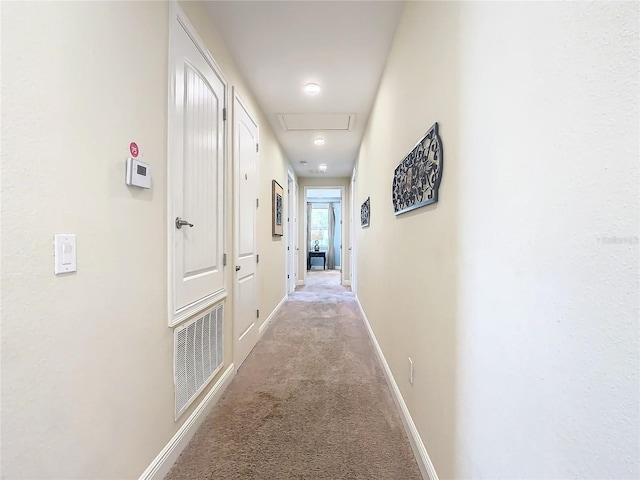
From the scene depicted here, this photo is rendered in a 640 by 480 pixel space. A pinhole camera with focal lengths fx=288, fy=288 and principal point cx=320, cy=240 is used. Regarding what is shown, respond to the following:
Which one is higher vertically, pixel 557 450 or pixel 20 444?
pixel 557 450

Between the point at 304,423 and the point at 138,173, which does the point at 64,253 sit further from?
the point at 304,423

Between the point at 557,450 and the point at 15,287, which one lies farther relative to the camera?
the point at 15,287

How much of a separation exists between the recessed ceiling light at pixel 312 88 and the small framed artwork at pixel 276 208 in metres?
1.34

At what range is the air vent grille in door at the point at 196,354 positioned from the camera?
Answer: 151 centimetres

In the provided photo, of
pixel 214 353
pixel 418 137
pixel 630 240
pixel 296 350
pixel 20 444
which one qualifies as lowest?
pixel 296 350

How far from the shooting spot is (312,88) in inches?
111

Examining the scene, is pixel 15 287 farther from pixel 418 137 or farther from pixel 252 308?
pixel 252 308

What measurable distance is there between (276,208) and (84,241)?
3.18m

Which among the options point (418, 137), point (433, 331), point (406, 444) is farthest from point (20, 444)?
point (418, 137)

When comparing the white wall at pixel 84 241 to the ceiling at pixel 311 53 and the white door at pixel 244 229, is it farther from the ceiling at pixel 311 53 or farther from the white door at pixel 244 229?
the white door at pixel 244 229

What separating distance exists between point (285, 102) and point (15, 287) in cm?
292

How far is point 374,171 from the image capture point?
117 inches

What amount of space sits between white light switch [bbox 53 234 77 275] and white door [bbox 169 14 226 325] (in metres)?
0.52

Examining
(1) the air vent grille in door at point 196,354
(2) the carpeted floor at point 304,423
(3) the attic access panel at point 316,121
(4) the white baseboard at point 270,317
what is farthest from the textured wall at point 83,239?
(3) the attic access panel at point 316,121
